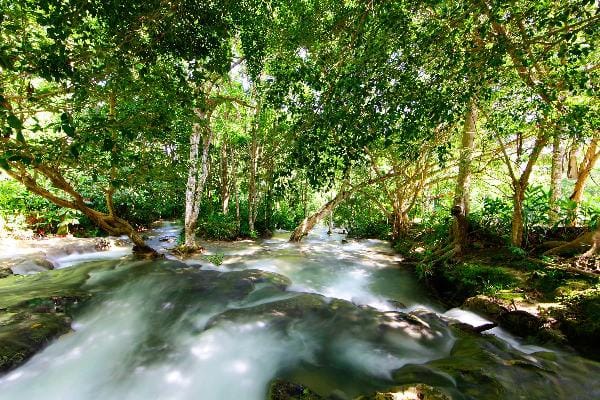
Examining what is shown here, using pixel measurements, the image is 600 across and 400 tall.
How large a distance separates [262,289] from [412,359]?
11.6 feet

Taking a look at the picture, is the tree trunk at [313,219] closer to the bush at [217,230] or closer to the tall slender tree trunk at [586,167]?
the bush at [217,230]

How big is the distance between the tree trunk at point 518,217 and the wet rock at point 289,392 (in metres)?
6.74

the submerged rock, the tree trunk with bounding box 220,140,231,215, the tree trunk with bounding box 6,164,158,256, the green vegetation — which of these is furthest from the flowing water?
the tree trunk with bounding box 220,140,231,215

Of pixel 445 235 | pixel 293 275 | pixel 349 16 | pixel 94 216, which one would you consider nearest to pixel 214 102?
pixel 94 216

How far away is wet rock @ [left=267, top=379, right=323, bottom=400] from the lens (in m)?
3.63

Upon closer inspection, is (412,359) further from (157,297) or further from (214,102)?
(214,102)

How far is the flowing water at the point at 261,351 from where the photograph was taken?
4.07 meters

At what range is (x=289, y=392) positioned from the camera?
377cm

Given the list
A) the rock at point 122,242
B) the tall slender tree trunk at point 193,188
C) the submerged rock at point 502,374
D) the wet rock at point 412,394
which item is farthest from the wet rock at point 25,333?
the rock at point 122,242

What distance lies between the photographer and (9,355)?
4242 mm

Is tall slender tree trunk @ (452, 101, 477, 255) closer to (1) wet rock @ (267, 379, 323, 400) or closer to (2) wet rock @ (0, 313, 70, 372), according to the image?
(1) wet rock @ (267, 379, 323, 400)

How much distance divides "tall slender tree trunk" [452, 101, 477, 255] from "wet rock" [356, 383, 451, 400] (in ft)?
20.6

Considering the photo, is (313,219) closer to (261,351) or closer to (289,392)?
(261,351)

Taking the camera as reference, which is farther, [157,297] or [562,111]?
[157,297]
